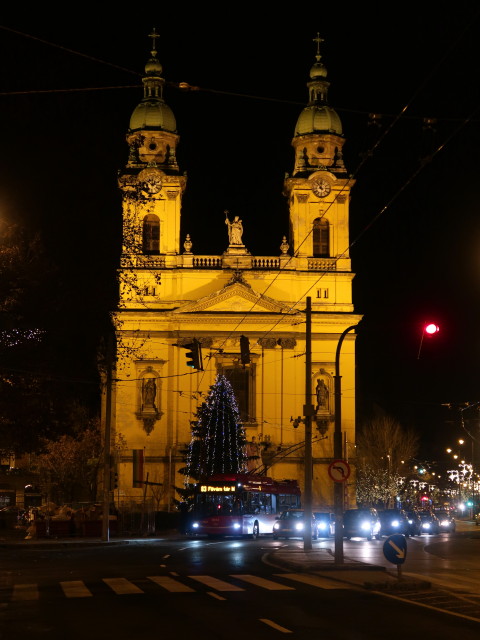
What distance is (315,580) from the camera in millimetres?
22578

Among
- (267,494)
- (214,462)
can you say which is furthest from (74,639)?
(214,462)

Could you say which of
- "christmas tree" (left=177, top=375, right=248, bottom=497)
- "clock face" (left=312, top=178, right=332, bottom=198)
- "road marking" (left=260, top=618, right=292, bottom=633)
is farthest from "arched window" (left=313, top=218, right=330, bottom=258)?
"road marking" (left=260, top=618, right=292, bottom=633)

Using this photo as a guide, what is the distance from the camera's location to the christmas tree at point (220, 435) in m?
63.9

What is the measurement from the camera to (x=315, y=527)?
Answer: 4775cm

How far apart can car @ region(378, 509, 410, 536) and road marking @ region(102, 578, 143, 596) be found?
94.5ft

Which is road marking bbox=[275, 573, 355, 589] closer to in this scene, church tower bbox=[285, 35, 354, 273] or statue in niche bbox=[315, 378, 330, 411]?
statue in niche bbox=[315, 378, 330, 411]

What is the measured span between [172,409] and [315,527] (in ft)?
89.0

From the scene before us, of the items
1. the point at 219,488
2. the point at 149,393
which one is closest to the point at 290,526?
the point at 219,488

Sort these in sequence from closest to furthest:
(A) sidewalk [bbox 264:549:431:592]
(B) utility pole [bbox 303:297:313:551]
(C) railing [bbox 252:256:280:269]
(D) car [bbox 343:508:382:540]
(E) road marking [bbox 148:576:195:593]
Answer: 1. (E) road marking [bbox 148:576:195:593]
2. (A) sidewalk [bbox 264:549:431:592]
3. (B) utility pole [bbox 303:297:313:551]
4. (D) car [bbox 343:508:382:540]
5. (C) railing [bbox 252:256:280:269]

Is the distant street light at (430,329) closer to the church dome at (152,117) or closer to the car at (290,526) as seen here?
the car at (290,526)

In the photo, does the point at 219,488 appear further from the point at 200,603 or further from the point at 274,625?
the point at 274,625

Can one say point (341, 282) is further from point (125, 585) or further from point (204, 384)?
point (125, 585)

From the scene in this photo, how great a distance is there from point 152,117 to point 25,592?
2354 inches

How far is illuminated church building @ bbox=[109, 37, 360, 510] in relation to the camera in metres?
72.9
